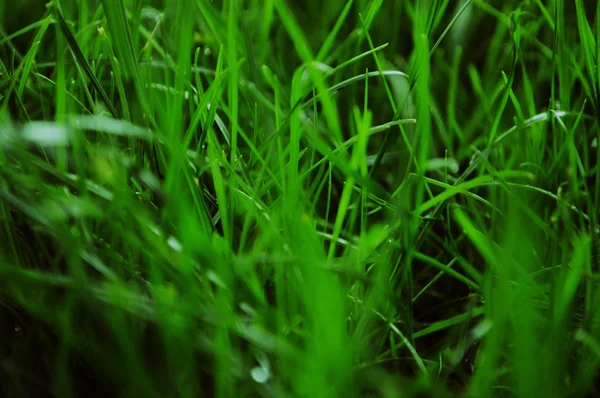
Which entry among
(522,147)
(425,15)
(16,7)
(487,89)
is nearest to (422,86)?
(425,15)

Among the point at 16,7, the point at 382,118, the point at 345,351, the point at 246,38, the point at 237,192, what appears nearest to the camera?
the point at 345,351

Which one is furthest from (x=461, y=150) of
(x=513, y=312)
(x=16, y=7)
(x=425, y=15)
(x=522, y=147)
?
(x=16, y=7)

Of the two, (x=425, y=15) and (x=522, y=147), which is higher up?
(x=425, y=15)

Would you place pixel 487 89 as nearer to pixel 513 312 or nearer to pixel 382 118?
pixel 382 118

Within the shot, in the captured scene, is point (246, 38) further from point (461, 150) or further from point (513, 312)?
point (513, 312)

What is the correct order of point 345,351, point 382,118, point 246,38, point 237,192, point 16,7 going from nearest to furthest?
point 345,351 → point 237,192 → point 246,38 → point 382,118 → point 16,7

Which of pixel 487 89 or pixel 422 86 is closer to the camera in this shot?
pixel 422 86

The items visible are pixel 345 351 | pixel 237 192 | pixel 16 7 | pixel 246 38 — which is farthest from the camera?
pixel 16 7

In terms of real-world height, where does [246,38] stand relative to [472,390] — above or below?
above

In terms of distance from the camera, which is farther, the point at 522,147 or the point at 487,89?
the point at 487,89
